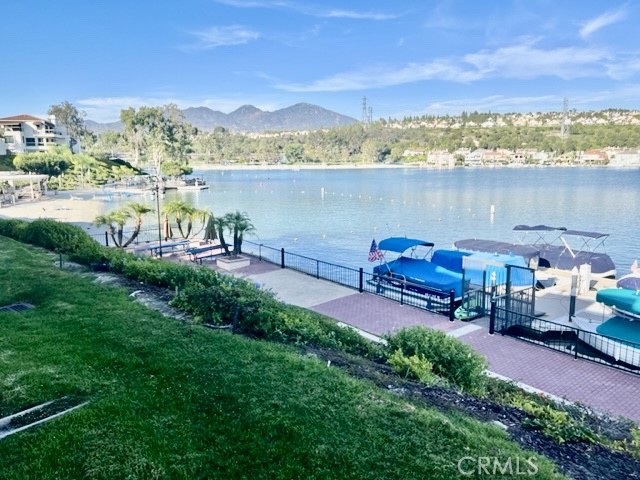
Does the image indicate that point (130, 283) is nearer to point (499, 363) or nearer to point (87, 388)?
point (87, 388)

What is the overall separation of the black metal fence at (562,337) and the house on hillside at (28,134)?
8579 cm

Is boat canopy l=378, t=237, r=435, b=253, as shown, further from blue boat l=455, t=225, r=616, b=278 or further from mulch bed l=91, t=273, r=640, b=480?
mulch bed l=91, t=273, r=640, b=480

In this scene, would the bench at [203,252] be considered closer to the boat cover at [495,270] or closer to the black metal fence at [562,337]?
the boat cover at [495,270]

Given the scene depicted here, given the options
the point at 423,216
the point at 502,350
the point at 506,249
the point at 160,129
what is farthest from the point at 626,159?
the point at 502,350

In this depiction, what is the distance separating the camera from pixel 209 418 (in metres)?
4.21

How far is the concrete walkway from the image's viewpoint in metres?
8.26

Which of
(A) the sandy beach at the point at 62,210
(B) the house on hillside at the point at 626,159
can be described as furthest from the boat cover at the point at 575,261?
(B) the house on hillside at the point at 626,159

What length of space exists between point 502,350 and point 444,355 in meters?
4.33

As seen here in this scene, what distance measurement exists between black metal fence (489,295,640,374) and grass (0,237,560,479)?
750cm

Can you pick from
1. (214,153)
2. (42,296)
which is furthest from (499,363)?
(214,153)

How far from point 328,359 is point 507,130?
672 ft

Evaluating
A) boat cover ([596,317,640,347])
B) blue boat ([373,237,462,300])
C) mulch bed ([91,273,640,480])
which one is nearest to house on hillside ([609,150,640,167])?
blue boat ([373,237,462,300])

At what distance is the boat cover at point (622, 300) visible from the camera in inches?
480

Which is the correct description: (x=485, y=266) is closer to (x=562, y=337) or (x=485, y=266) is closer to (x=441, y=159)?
(x=562, y=337)
